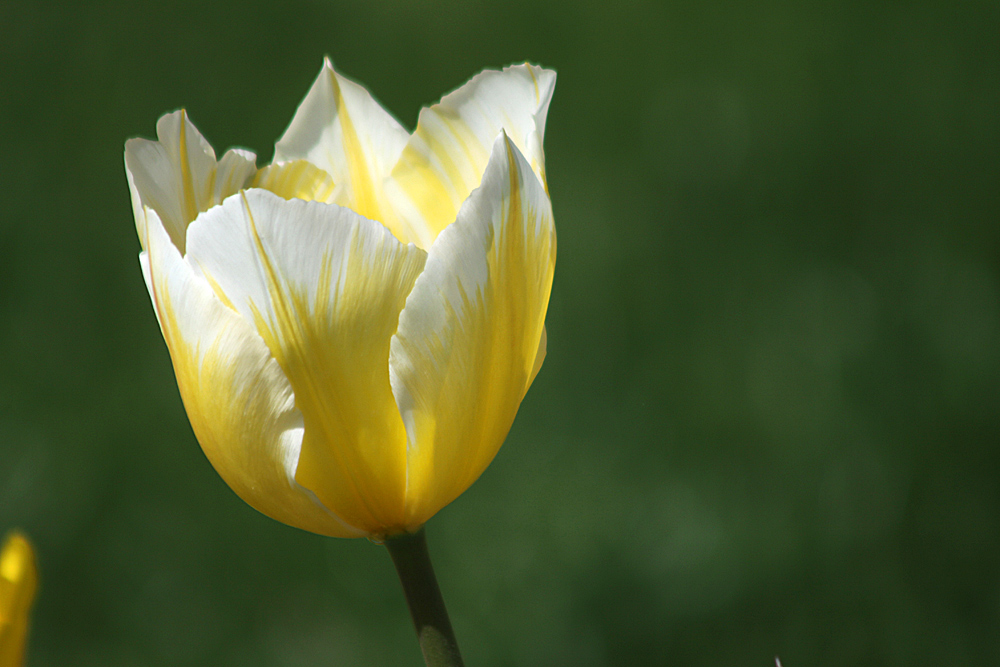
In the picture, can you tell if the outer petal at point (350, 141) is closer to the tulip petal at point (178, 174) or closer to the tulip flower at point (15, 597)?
the tulip petal at point (178, 174)

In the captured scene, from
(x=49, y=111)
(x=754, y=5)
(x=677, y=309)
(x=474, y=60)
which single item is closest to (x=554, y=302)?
(x=677, y=309)

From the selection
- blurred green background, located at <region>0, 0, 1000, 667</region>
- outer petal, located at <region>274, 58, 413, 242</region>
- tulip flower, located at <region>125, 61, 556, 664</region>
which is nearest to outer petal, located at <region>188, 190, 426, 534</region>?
tulip flower, located at <region>125, 61, 556, 664</region>

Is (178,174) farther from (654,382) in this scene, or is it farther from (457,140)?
(654,382)

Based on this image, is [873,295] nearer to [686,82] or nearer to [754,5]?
[686,82]

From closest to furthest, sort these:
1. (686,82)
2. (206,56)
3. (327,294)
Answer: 1. (327,294)
2. (686,82)
3. (206,56)

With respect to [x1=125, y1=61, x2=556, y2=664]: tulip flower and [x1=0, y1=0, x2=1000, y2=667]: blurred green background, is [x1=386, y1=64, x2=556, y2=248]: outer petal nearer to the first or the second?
[x1=125, y1=61, x2=556, y2=664]: tulip flower

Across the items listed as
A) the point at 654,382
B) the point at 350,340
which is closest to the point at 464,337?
the point at 350,340
